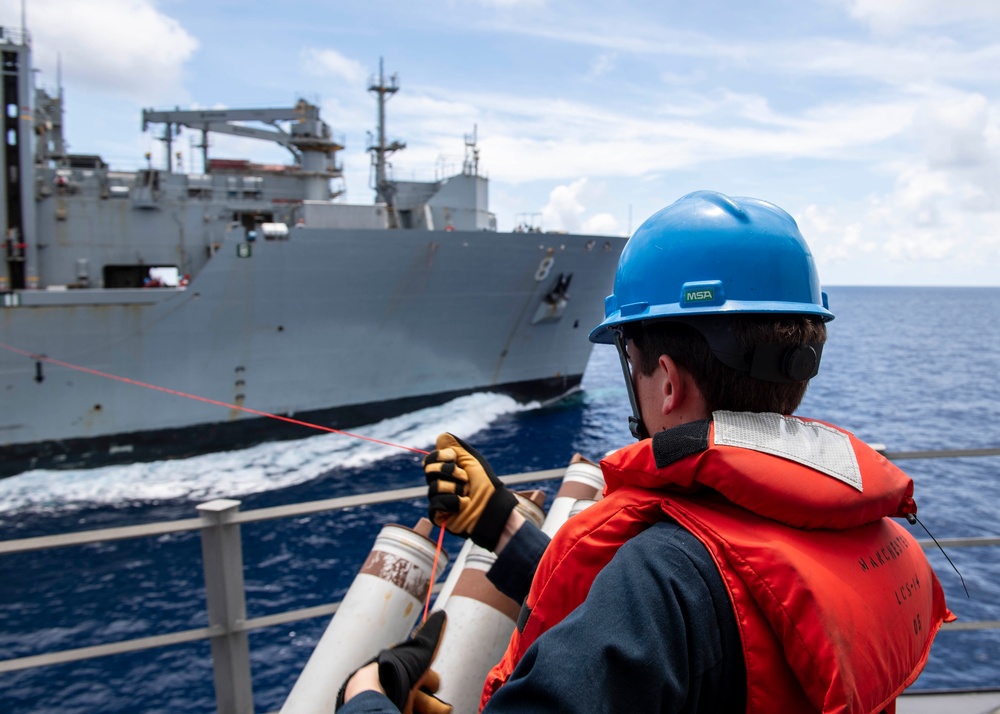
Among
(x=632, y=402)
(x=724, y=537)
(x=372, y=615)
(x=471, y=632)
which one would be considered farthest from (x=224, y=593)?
(x=724, y=537)

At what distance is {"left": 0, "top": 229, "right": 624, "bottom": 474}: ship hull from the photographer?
43.5 ft

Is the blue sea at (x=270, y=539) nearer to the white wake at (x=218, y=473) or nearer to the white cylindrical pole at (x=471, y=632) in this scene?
the white wake at (x=218, y=473)

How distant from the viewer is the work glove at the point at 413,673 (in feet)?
4.75

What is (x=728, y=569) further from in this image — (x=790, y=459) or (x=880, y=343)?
(x=880, y=343)

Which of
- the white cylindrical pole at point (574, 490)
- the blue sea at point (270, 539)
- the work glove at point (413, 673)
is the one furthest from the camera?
the blue sea at point (270, 539)

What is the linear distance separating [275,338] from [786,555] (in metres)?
14.9

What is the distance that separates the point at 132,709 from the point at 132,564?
11.3 ft

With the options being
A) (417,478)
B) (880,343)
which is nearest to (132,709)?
(417,478)

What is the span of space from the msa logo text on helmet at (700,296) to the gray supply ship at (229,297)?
556 inches

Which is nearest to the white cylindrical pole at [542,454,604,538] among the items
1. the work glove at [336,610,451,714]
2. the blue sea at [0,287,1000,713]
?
the work glove at [336,610,451,714]

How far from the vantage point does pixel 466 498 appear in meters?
1.92

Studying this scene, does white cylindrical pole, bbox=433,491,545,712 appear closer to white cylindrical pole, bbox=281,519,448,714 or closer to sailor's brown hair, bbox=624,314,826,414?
white cylindrical pole, bbox=281,519,448,714

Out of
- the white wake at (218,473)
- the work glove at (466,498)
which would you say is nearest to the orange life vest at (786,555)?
the work glove at (466,498)

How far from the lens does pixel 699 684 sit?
3.18 feet
